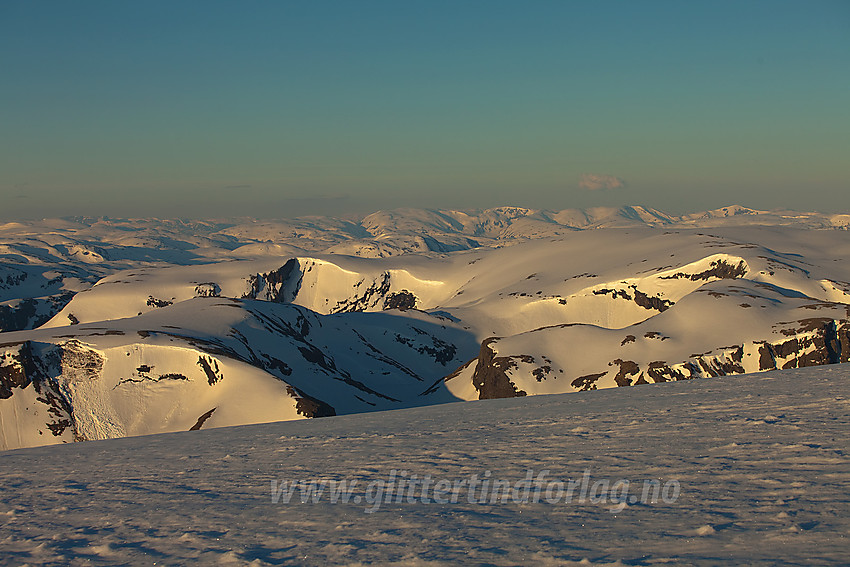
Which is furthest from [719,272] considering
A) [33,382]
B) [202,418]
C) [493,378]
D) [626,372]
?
[33,382]

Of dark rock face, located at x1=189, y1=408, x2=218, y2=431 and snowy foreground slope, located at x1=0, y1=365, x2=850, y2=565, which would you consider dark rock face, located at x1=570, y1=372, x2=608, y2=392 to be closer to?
dark rock face, located at x1=189, y1=408, x2=218, y2=431

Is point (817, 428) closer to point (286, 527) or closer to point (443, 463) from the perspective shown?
point (443, 463)

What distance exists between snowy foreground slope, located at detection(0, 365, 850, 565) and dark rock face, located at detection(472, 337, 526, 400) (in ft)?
314

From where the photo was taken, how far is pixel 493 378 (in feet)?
385

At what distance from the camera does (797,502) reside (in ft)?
29.9

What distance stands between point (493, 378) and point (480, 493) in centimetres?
10785

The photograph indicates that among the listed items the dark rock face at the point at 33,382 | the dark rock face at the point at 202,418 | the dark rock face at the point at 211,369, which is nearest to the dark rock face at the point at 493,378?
the dark rock face at the point at 211,369

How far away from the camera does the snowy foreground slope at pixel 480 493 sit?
8.34 metres

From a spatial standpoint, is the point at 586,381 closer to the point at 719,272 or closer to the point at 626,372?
the point at 626,372

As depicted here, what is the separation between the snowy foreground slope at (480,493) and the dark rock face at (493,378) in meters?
95.8

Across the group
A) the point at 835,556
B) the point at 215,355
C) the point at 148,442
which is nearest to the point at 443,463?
the point at 835,556

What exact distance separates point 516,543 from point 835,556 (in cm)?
382

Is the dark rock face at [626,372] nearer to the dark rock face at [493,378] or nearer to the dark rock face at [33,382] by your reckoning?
the dark rock face at [493,378]

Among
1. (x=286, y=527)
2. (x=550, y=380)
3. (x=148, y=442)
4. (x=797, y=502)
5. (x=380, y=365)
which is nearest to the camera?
(x=797, y=502)
